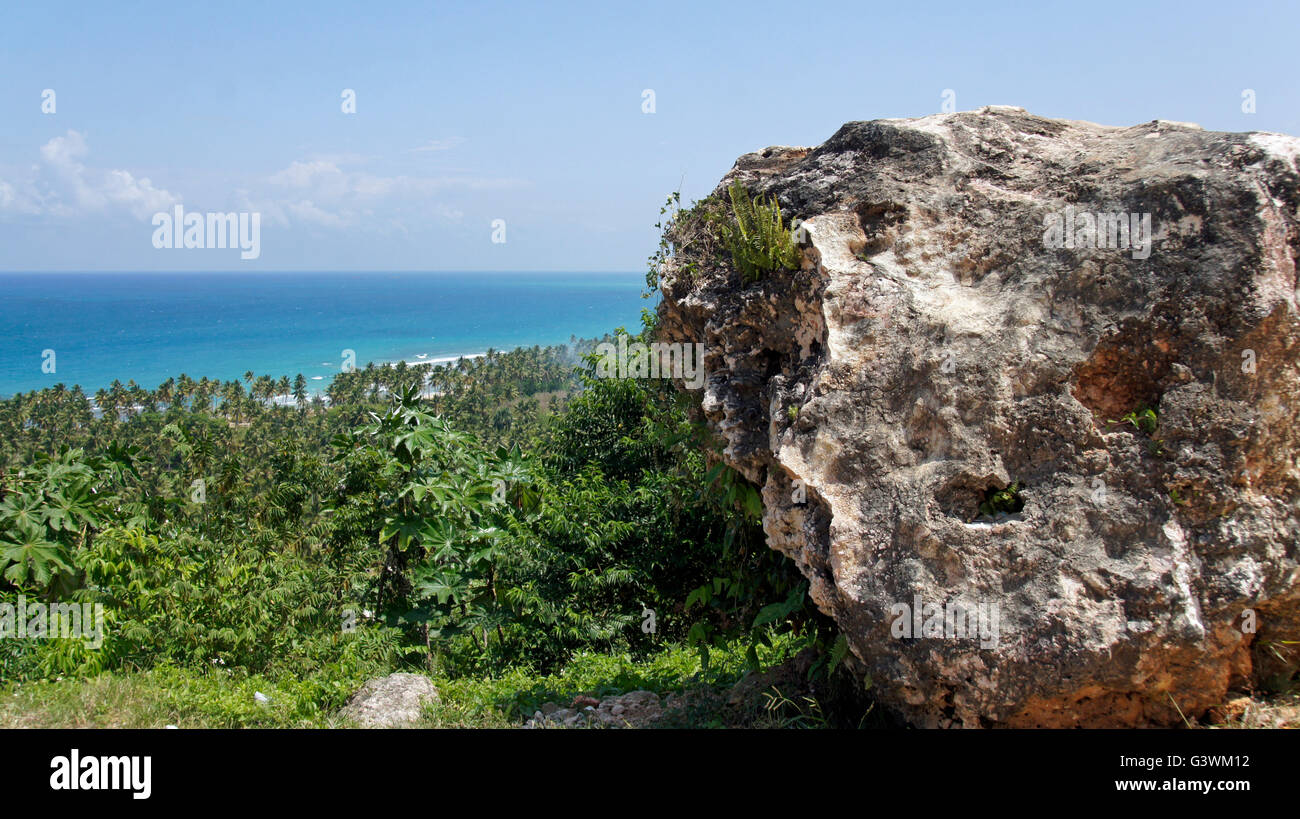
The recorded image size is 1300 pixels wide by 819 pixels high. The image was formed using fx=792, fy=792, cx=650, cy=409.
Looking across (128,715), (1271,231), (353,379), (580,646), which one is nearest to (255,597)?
(128,715)

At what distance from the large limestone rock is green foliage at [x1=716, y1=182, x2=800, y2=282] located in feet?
0.87

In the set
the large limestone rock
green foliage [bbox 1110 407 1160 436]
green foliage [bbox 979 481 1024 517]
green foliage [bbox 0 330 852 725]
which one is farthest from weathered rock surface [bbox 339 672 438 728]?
green foliage [bbox 1110 407 1160 436]

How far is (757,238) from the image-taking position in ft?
17.9

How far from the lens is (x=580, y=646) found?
8.64m

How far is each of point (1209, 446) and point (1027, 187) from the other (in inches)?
77.9

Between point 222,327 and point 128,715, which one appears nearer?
point 128,715

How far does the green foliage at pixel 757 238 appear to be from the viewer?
17.6 feet

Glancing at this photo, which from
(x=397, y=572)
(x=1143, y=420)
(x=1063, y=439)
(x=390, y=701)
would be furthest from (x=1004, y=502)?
(x=397, y=572)

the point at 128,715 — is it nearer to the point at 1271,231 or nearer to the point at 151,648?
the point at 151,648

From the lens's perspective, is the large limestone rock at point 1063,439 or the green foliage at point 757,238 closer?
the large limestone rock at point 1063,439

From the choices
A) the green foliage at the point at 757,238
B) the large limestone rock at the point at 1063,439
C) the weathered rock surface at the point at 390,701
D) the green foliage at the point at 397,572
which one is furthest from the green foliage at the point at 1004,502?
the weathered rock surface at the point at 390,701

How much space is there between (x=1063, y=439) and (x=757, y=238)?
2.33 metres

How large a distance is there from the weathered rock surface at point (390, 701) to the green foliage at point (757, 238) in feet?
13.9

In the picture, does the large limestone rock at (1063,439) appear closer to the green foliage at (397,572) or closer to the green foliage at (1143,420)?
the green foliage at (1143,420)
